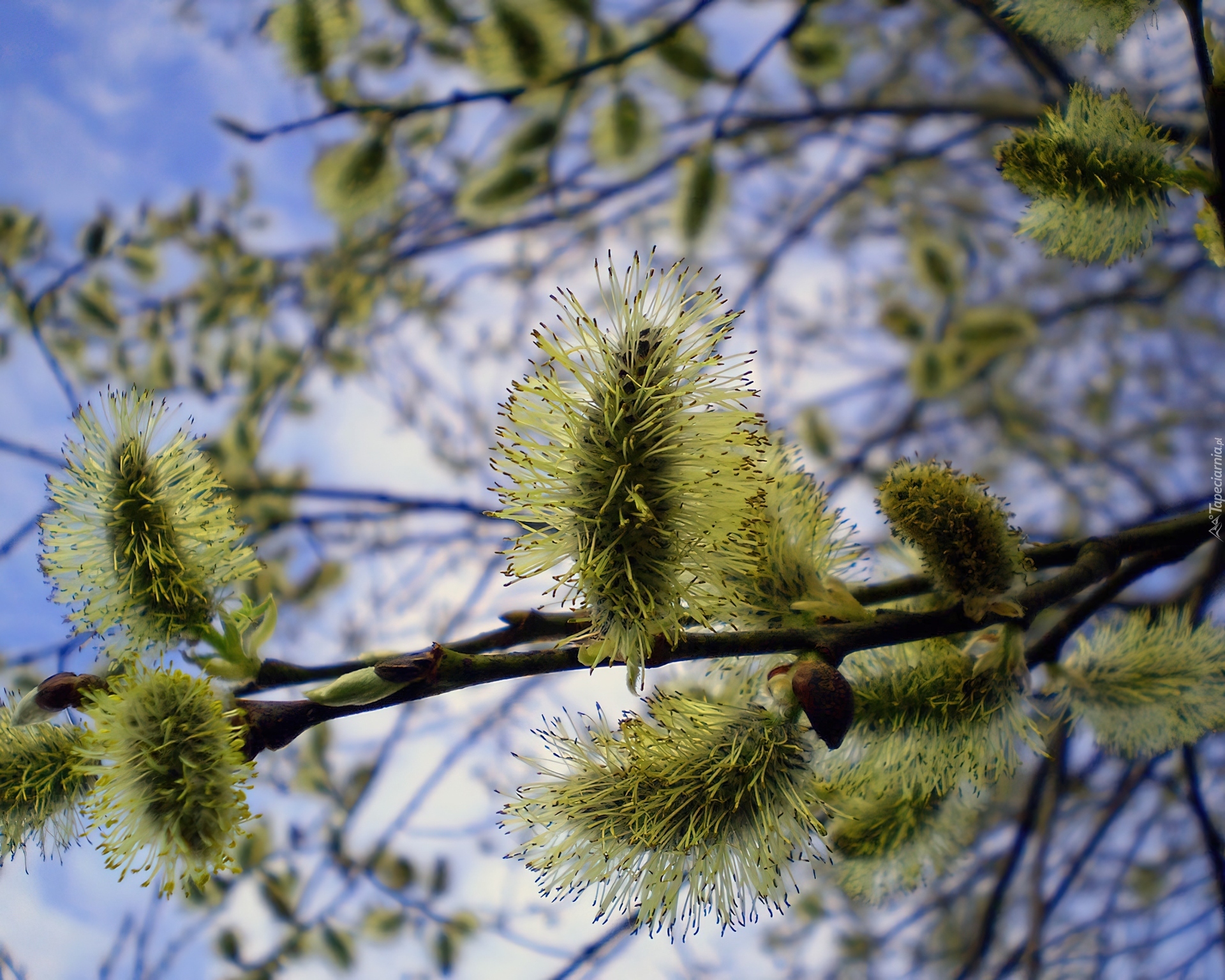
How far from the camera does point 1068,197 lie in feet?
3.23

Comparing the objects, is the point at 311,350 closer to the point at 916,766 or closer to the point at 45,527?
the point at 45,527

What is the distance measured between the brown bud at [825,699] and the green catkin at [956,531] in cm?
25

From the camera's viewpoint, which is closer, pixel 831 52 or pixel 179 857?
pixel 179 857

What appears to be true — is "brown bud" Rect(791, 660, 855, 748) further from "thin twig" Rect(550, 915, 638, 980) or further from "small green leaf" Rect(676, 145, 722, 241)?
"small green leaf" Rect(676, 145, 722, 241)

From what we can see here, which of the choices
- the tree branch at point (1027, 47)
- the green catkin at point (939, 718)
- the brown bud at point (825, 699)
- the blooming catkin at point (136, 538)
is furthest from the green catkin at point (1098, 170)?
the blooming catkin at point (136, 538)

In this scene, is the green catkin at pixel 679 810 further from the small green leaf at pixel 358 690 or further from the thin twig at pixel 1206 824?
the thin twig at pixel 1206 824

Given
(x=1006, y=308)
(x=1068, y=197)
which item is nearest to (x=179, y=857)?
(x=1068, y=197)

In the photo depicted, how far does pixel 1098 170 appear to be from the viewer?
3.22 feet

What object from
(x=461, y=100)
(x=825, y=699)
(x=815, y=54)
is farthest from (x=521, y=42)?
(x=825, y=699)

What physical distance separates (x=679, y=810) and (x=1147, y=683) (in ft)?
2.34

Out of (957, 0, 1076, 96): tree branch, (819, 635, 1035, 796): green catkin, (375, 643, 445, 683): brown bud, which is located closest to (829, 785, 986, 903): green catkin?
(819, 635, 1035, 796): green catkin

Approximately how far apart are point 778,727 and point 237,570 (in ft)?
2.07

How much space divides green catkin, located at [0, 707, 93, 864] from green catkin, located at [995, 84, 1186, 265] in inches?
48.5

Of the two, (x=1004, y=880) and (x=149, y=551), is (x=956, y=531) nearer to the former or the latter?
(x=149, y=551)
